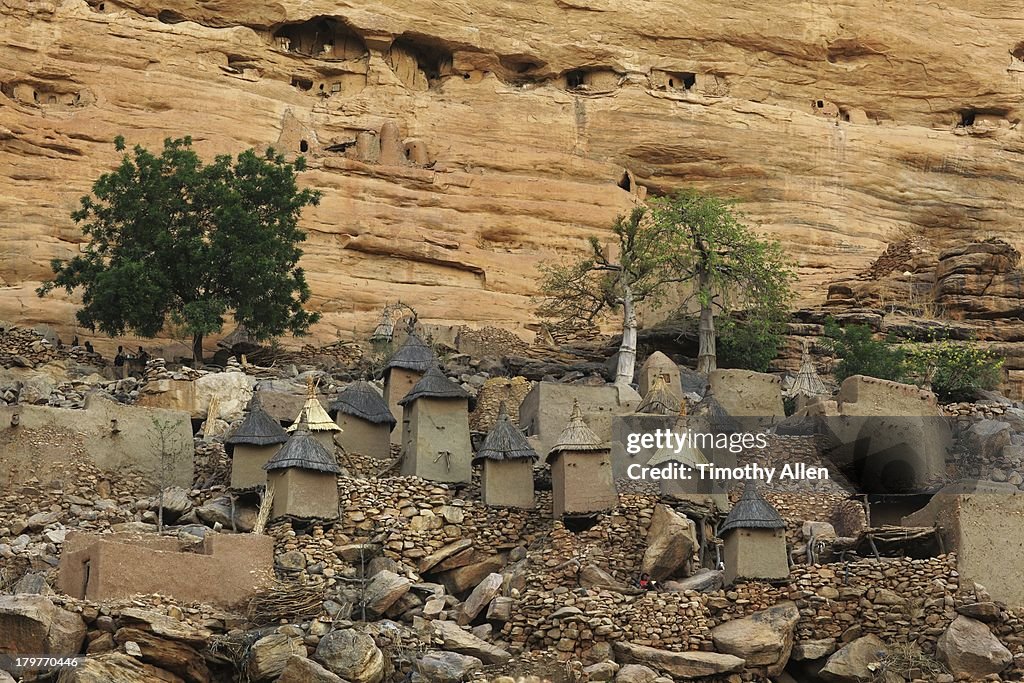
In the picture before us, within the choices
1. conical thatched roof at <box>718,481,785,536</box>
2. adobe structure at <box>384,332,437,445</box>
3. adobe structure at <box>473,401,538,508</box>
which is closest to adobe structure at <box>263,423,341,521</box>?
adobe structure at <box>473,401,538,508</box>

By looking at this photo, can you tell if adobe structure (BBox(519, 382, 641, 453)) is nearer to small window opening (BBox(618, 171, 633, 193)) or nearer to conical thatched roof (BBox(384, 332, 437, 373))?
conical thatched roof (BBox(384, 332, 437, 373))

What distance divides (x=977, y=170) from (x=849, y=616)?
33210mm

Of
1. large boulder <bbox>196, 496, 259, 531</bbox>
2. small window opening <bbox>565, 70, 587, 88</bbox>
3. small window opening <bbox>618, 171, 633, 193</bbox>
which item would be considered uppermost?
small window opening <bbox>565, 70, 587, 88</bbox>

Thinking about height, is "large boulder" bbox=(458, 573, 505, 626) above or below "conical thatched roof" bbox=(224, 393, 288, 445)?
below

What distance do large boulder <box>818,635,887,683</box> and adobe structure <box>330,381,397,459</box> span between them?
29.6 ft

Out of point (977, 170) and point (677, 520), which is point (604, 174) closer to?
point (977, 170)

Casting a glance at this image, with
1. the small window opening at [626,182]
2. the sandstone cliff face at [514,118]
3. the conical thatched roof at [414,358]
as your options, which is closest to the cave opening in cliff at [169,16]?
the sandstone cliff face at [514,118]

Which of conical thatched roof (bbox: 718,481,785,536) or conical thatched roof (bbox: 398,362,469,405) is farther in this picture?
conical thatched roof (bbox: 398,362,469,405)

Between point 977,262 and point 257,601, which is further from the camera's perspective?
point 977,262

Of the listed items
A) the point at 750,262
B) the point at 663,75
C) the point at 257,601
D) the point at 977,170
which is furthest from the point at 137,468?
the point at 977,170

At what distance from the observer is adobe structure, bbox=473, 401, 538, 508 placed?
27.6 m

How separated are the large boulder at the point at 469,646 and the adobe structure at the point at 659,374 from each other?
38.7ft

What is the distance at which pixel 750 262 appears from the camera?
1587 inches

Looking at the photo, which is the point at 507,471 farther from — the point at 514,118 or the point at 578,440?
the point at 514,118
